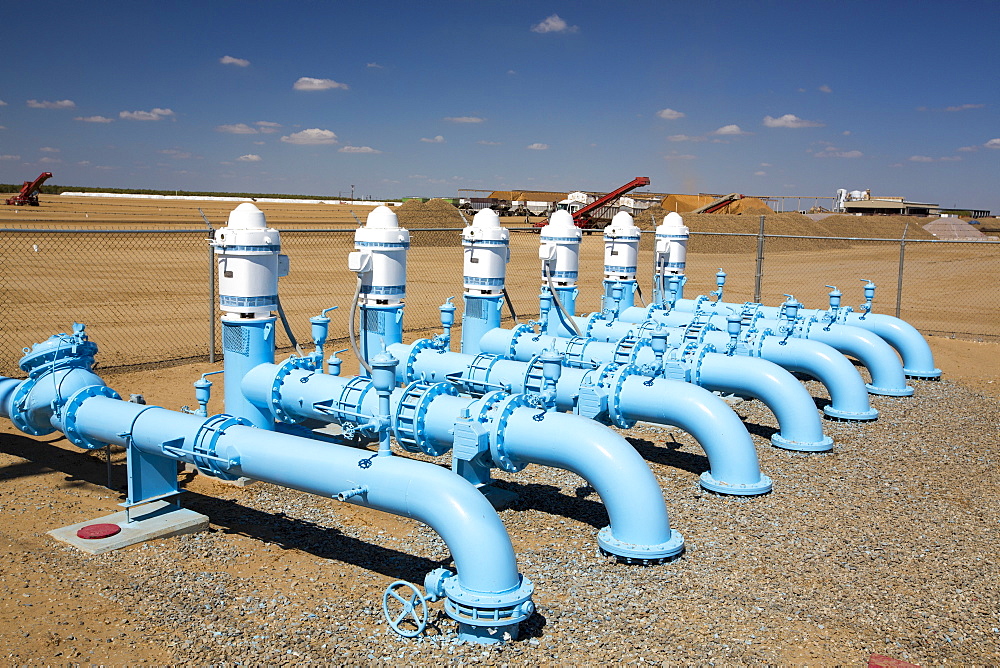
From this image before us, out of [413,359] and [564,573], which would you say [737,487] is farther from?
[413,359]

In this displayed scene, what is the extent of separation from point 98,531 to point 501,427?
2794 millimetres

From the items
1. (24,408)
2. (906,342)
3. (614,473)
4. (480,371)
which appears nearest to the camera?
(614,473)

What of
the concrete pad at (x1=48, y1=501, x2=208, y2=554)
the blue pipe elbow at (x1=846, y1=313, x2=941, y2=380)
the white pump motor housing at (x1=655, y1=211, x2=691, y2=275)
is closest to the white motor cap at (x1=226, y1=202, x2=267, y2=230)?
the concrete pad at (x1=48, y1=501, x2=208, y2=554)

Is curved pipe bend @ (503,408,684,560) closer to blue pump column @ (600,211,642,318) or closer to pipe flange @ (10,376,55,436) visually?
pipe flange @ (10,376,55,436)

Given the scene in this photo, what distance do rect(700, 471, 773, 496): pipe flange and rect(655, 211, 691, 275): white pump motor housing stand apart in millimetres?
6259

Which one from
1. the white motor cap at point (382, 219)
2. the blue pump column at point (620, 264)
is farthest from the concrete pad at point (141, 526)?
the blue pump column at point (620, 264)

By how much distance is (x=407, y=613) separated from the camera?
439 cm

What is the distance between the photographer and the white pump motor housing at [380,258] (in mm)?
8438

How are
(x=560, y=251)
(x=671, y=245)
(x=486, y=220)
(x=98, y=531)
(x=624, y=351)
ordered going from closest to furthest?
(x=98, y=531) → (x=624, y=351) → (x=486, y=220) → (x=560, y=251) → (x=671, y=245)

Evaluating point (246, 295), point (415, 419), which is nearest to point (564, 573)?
point (415, 419)

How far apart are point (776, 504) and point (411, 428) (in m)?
3.05

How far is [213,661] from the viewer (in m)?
4.06

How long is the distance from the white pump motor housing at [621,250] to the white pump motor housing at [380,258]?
167 inches

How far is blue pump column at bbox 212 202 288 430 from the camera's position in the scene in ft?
22.5
